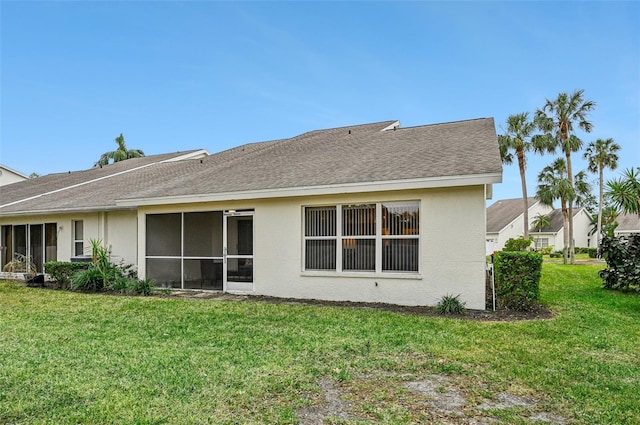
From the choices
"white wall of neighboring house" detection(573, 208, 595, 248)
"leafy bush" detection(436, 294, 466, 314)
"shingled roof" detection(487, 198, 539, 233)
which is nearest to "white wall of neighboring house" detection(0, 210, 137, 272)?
"leafy bush" detection(436, 294, 466, 314)

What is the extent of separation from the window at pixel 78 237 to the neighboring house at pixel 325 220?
4 cm

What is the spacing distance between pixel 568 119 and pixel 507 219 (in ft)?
55.7

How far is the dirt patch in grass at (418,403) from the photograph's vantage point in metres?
3.81

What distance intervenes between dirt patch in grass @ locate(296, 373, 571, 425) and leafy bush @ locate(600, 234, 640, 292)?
10.3 m

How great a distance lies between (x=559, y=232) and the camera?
47.5 m

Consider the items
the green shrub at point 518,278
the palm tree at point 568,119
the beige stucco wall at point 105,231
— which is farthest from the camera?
the palm tree at point 568,119

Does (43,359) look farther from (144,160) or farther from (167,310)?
(144,160)

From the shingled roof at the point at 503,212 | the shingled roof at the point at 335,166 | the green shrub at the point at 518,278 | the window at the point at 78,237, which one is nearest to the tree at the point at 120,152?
the shingled roof at the point at 335,166

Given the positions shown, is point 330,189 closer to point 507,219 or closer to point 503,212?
point 507,219

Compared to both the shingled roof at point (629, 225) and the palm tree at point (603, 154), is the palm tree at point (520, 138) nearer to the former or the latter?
the palm tree at point (603, 154)

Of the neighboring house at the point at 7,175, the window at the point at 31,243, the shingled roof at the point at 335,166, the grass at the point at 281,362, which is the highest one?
the neighboring house at the point at 7,175

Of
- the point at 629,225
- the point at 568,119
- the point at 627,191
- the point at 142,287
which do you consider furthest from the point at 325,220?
the point at 629,225

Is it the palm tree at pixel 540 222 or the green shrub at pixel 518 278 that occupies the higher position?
the palm tree at pixel 540 222

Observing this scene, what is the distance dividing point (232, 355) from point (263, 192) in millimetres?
5400
